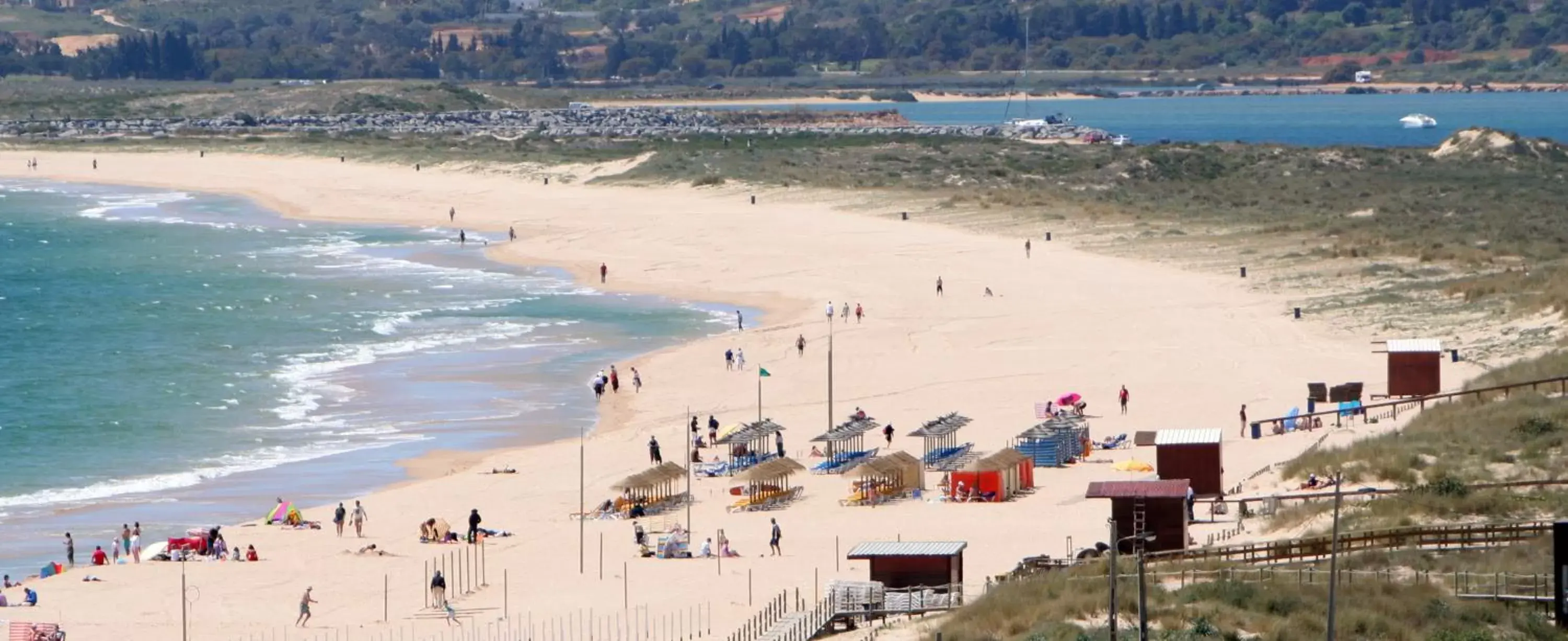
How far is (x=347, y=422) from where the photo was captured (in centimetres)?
4209

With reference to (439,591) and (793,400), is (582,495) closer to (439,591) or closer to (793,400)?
(439,591)

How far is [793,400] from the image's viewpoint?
4306cm

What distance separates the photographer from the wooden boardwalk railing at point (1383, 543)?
24.1m

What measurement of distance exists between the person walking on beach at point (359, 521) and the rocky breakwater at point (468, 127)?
288 ft

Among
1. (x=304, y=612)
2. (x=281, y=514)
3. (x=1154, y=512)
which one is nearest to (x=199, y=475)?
(x=281, y=514)

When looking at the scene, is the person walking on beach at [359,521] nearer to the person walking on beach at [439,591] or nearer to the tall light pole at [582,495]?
the tall light pole at [582,495]

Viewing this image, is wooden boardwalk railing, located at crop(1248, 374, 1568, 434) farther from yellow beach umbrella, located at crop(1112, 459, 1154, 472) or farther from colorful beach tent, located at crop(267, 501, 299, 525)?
colorful beach tent, located at crop(267, 501, 299, 525)

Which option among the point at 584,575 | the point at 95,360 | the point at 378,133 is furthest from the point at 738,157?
the point at 584,575

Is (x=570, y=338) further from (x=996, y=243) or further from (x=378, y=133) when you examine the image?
(x=378, y=133)

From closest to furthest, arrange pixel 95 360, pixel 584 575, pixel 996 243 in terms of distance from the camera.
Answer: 1. pixel 584 575
2. pixel 95 360
3. pixel 996 243

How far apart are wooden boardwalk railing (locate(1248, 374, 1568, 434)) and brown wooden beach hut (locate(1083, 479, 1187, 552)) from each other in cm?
945

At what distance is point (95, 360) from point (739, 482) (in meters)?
22.7

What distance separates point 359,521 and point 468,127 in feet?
352

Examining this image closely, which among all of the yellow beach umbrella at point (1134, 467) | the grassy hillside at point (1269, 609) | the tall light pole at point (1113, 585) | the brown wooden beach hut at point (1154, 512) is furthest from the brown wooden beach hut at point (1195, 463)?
the tall light pole at point (1113, 585)
